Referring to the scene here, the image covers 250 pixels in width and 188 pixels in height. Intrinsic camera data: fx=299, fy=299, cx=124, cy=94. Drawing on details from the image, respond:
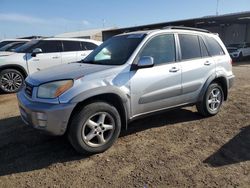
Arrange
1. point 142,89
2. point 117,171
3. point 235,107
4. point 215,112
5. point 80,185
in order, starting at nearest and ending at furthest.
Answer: point 80,185, point 117,171, point 142,89, point 215,112, point 235,107

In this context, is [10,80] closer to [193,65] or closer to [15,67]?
[15,67]

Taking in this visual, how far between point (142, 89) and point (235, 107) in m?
3.14

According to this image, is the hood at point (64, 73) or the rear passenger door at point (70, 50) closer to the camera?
the hood at point (64, 73)

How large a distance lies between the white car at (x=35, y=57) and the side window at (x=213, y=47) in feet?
17.9

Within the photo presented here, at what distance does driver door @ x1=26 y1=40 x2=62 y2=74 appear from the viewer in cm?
970

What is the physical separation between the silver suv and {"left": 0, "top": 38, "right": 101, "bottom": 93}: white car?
4.57 metres

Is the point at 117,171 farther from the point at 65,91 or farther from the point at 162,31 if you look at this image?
the point at 162,31

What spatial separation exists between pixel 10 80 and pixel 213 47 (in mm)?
6292

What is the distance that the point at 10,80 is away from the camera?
9359 mm

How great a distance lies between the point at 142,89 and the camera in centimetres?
483

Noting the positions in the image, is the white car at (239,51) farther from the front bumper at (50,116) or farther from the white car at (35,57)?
the front bumper at (50,116)

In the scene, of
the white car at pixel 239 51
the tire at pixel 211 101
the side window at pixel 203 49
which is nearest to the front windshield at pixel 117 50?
the side window at pixel 203 49

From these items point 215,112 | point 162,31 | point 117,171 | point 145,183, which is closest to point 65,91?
point 117,171

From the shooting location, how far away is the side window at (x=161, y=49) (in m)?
5.05
